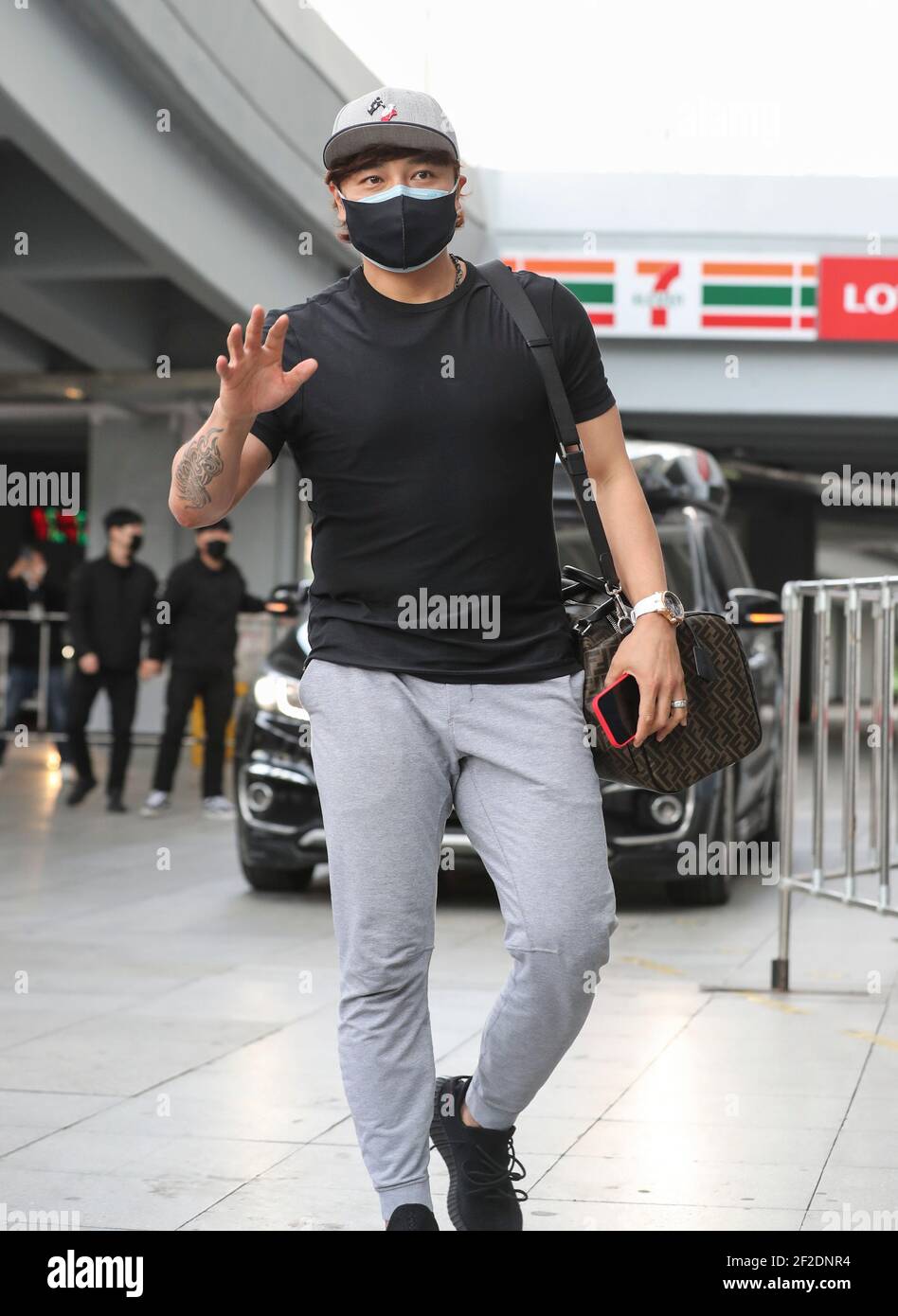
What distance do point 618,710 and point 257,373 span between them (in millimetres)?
836

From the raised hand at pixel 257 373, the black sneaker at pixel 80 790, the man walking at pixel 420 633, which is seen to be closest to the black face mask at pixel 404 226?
the man walking at pixel 420 633

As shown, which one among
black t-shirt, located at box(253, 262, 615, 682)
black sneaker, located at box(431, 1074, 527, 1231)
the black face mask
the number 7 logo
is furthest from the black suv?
the number 7 logo

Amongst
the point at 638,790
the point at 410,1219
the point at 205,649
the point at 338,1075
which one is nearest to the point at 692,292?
the point at 205,649

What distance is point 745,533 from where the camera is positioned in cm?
2900

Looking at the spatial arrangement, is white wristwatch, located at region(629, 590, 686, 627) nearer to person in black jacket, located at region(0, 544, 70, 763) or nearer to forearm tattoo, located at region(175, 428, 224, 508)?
forearm tattoo, located at region(175, 428, 224, 508)

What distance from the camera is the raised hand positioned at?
2900 mm

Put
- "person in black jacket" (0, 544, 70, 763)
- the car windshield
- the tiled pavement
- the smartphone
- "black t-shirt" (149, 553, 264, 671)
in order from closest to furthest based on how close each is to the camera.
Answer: the smartphone, the tiled pavement, the car windshield, "black t-shirt" (149, 553, 264, 671), "person in black jacket" (0, 544, 70, 763)

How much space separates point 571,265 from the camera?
18.2 meters

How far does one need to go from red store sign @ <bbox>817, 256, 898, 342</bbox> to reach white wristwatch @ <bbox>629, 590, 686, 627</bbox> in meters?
15.6

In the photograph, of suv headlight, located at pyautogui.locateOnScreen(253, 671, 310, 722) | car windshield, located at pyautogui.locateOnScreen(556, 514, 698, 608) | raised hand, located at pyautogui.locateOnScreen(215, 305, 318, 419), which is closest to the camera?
raised hand, located at pyautogui.locateOnScreen(215, 305, 318, 419)

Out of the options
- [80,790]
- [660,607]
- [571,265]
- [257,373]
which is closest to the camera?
[257,373]

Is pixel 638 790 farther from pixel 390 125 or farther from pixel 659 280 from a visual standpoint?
pixel 659 280

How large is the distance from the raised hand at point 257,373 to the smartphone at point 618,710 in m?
0.74

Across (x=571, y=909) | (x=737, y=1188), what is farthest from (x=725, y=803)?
(x=571, y=909)
